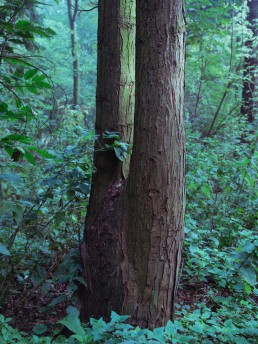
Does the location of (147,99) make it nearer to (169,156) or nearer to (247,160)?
(169,156)

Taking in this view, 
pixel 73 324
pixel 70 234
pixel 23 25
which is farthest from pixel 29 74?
pixel 70 234

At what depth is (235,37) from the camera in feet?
32.3

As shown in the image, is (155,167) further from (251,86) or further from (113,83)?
(251,86)

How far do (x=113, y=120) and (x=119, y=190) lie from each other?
655 mm

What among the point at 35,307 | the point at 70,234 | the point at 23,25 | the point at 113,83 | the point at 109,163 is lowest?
the point at 35,307

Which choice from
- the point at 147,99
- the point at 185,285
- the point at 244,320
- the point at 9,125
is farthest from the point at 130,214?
the point at 9,125

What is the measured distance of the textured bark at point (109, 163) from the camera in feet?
9.69

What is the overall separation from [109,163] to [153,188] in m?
0.60

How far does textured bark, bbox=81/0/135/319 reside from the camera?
295cm

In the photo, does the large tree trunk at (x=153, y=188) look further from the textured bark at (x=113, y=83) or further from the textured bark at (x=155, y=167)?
the textured bark at (x=113, y=83)

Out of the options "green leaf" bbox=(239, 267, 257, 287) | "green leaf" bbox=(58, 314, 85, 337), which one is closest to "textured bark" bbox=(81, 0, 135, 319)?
"green leaf" bbox=(58, 314, 85, 337)

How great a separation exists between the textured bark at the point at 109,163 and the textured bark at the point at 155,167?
16 cm

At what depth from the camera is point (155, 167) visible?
2.81 meters

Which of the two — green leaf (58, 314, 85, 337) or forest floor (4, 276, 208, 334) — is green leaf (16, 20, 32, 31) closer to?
green leaf (58, 314, 85, 337)
